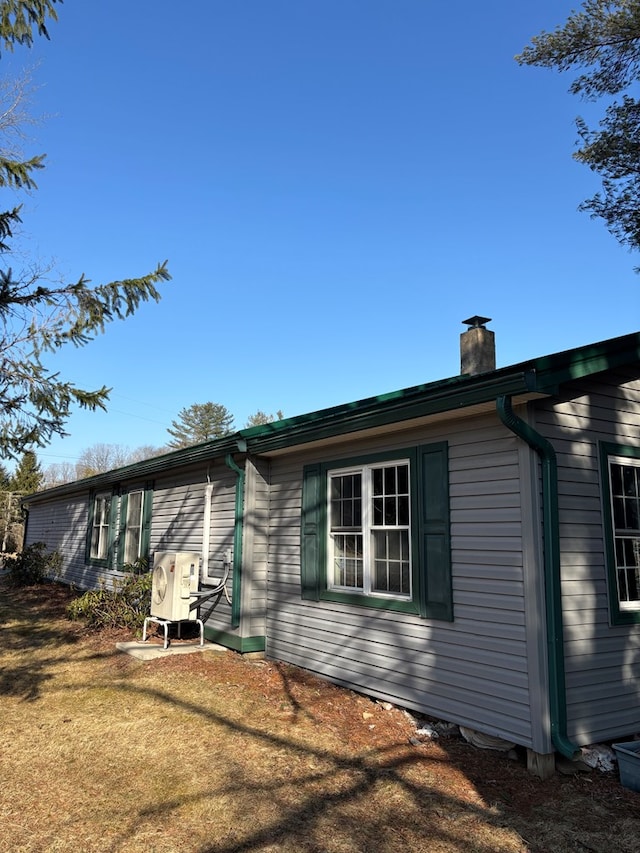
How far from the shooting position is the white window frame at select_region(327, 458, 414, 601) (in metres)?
5.57

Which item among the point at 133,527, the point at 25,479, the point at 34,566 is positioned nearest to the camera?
the point at 133,527

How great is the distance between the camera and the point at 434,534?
17.0 feet

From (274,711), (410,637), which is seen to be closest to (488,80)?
(410,637)

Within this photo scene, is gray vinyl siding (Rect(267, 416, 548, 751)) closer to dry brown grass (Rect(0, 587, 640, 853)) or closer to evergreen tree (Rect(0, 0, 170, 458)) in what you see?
dry brown grass (Rect(0, 587, 640, 853))

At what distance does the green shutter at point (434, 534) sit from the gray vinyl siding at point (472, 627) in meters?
0.07

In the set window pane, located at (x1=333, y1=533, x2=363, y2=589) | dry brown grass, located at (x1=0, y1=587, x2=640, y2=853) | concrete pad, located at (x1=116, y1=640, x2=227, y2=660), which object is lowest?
dry brown grass, located at (x1=0, y1=587, x2=640, y2=853)

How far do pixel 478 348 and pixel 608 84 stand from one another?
6.68 metres

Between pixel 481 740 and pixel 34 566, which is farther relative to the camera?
pixel 34 566

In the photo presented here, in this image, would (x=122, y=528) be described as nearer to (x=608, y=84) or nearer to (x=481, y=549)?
(x=481, y=549)

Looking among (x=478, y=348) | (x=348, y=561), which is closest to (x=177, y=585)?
(x=348, y=561)

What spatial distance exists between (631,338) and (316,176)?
11.5 m

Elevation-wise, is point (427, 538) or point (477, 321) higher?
point (477, 321)

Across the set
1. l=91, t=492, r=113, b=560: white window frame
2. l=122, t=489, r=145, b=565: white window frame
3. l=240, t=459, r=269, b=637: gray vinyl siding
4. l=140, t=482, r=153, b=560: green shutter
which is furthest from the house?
l=91, t=492, r=113, b=560: white window frame

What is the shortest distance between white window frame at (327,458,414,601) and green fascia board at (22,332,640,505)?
1.63 ft
